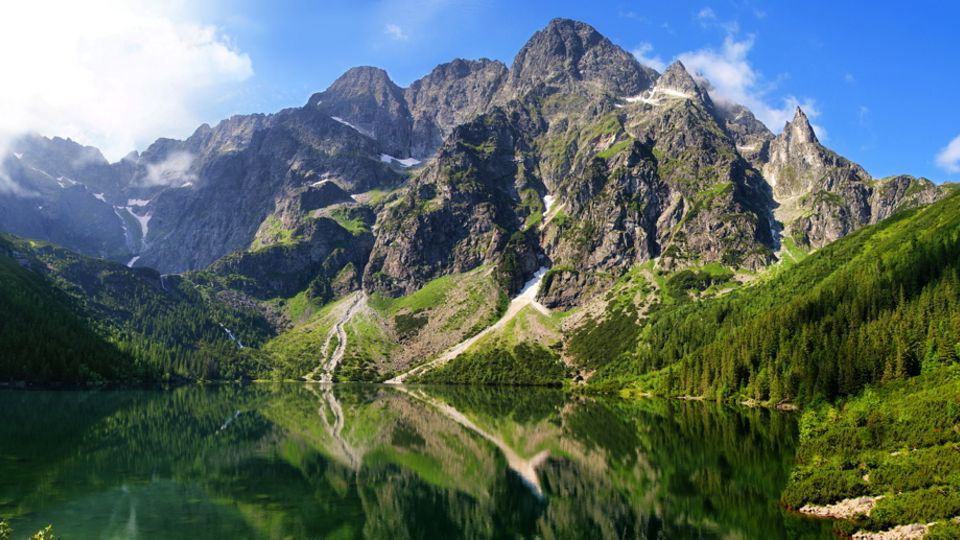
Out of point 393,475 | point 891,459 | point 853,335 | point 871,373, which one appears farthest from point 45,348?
point 853,335

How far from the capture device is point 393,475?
219 ft

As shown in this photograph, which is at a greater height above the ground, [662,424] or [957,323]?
[957,323]

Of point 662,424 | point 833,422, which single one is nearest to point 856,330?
point 662,424

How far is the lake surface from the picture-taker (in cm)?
4475

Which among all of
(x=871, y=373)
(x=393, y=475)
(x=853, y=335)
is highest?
(x=853, y=335)

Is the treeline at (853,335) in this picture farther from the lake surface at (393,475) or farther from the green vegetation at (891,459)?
the green vegetation at (891,459)

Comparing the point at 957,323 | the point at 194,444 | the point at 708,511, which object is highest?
the point at 957,323

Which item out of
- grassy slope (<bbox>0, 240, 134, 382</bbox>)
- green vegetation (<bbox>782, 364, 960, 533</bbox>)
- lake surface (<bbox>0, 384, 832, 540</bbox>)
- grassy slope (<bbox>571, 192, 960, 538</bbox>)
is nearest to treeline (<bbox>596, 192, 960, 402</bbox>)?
grassy slope (<bbox>571, 192, 960, 538</bbox>)

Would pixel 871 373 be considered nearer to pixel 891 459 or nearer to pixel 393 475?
pixel 891 459

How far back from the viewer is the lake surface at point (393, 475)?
1762 inches

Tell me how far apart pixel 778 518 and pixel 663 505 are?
961cm

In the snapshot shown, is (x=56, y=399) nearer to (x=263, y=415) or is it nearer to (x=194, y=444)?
(x=263, y=415)

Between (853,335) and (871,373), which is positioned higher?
(853,335)

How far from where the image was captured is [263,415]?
4852 inches
